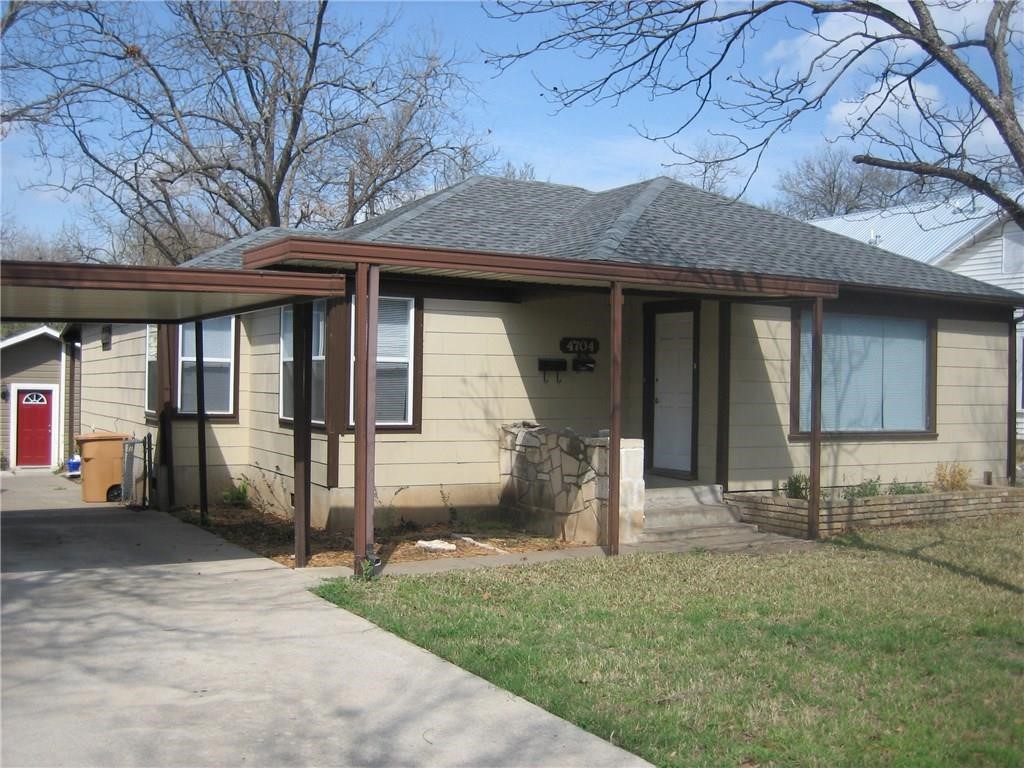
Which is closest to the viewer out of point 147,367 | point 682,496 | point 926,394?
point 682,496

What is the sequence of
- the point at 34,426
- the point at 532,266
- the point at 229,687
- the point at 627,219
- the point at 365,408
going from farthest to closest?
the point at 34,426
the point at 627,219
the point at 532,266
the point at 365,408
the point at 229,687

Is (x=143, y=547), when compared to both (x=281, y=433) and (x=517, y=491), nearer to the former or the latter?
(x=281, y=433)

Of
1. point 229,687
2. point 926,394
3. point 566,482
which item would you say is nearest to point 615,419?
point 566,482

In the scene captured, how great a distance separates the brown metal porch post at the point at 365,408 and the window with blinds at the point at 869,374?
20.1ft

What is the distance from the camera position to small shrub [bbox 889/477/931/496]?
12.8m

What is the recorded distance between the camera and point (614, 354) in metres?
9.38

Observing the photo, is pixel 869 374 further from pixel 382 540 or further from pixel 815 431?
pixel 382 540

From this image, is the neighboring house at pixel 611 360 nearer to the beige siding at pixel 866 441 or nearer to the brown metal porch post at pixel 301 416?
the beige siding at pixel 866 441

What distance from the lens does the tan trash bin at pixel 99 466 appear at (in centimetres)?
1417

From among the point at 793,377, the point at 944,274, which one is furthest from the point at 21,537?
the point at 944,274

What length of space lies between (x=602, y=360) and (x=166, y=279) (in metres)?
6.18

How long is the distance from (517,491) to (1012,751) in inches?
284

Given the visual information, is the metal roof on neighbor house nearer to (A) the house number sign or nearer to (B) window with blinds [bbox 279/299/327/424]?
(A) the house number sign

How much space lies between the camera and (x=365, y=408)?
8.29 meters
